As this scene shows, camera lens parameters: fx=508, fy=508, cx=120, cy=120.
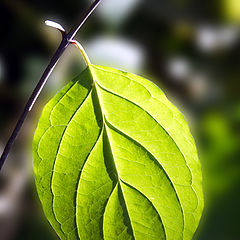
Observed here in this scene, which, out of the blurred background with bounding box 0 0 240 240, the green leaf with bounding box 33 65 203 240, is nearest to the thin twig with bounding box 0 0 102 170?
the green leaf with bounding box 33 65 203 240

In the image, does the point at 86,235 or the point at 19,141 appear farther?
the point at 19,141

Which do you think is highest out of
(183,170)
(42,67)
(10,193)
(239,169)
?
(183,170)

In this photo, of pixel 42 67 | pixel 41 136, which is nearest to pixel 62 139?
pixel 41 136

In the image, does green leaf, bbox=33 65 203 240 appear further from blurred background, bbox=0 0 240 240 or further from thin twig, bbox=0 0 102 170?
blurred background, bbox=0 0 240 240

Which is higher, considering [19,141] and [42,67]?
[42,67]

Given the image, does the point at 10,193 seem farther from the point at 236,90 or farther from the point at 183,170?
the point at 183,170

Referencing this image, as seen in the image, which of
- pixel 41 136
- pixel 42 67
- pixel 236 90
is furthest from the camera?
pixel 236 90

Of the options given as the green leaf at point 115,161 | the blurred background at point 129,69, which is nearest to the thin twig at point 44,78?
the green leaf at point 115,161
